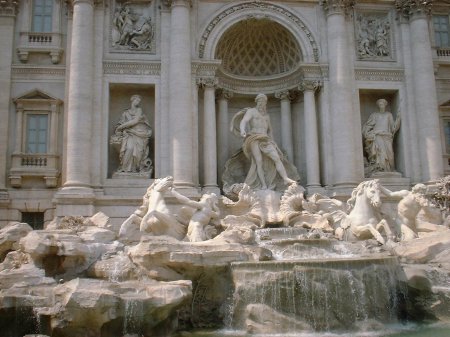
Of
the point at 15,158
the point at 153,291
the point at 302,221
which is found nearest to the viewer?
the point at 153,291

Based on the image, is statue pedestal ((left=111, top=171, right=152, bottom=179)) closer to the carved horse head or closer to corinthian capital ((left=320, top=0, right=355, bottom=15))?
the carved horse head

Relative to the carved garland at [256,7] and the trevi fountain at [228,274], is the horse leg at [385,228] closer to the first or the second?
the trevi fountain at [228,274]

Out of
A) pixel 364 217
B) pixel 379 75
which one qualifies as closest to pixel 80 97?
pixel 364 217

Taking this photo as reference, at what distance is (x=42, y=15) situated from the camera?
20531mm

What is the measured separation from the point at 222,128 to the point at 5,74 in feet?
28.1

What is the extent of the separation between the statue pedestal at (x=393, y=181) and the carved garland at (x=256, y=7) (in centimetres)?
526

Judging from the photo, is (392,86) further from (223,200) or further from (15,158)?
(15,158)

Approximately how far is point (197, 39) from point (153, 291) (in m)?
11.9

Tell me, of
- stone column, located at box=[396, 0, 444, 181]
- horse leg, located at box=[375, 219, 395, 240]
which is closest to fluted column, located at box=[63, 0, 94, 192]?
horse leg, located at box=[375, 219, 395, 240]

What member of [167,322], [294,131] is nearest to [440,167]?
[294,131]

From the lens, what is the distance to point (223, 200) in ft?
59.4

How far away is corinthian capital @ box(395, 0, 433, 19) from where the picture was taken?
2103 centimetres

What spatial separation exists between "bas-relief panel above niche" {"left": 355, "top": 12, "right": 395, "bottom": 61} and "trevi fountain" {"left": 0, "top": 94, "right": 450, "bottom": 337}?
741cm

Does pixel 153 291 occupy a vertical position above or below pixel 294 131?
below
